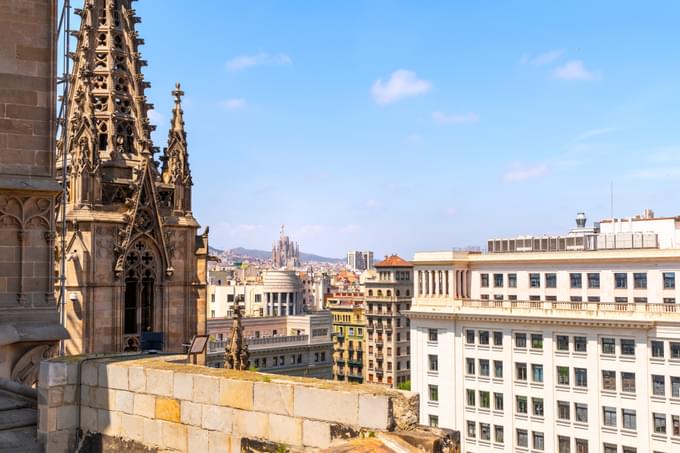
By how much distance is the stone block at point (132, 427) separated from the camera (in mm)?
10203

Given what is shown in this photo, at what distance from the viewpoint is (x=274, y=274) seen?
572 ft

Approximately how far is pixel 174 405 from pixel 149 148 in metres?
23.6

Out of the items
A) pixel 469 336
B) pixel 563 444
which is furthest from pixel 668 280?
pixel 469 336

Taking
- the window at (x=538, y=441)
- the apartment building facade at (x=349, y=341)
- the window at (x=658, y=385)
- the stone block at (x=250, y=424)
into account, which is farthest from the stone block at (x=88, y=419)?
the apartment building facade at (x=349, y=341)

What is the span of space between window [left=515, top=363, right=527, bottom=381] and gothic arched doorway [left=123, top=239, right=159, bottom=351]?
39.8 metres

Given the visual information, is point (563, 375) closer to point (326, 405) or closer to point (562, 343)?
point (562, 343)

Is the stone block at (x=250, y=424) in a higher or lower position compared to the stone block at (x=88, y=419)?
higher

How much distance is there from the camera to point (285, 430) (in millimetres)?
8680

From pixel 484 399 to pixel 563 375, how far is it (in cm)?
760

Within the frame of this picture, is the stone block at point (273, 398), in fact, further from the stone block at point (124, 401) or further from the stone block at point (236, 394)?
the stone block at point (124, 401)

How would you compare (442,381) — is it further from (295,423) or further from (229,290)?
(229,290)

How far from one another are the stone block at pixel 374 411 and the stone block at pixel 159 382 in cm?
298

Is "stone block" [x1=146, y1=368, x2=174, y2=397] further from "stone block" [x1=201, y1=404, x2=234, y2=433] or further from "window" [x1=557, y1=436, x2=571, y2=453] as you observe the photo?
"window" [x1=557, y1=436, x2=571, y2=453]

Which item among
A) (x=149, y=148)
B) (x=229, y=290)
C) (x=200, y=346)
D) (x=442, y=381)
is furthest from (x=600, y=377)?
(x=229, y=290)
